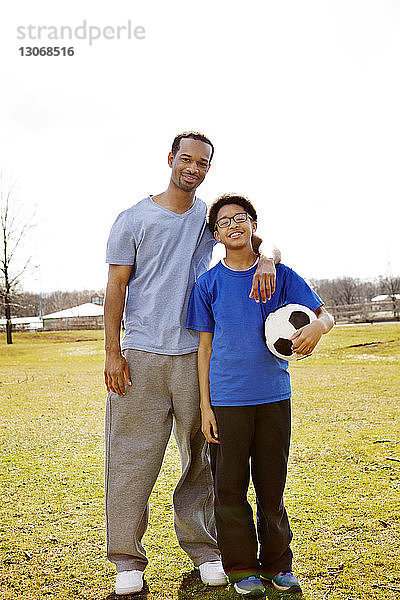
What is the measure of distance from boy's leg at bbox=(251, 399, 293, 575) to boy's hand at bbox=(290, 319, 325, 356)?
0.83 ft

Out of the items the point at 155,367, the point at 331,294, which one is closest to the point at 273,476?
the point at 155,367

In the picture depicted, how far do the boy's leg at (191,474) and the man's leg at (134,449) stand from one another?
74mm

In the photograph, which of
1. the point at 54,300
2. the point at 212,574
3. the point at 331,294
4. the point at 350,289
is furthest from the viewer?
the point at 54,300

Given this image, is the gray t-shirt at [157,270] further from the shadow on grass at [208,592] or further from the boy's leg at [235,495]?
the shadow on grass at [208,592]

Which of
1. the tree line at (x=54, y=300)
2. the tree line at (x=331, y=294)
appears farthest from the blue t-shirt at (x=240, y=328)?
the tree line at (x=54, y=300)

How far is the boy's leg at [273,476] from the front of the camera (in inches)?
101

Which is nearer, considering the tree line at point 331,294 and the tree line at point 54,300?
the tree line at point 331,294

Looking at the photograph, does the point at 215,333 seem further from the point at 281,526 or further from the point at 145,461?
the point at 281,526

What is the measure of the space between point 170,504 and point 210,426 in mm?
1389

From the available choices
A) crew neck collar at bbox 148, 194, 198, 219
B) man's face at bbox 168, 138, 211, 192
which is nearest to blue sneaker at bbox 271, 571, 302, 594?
crew neck collar at bbox 148, 194, 198, 219

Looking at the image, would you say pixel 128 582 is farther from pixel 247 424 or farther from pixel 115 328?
pixel 115 328

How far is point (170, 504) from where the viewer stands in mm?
3822

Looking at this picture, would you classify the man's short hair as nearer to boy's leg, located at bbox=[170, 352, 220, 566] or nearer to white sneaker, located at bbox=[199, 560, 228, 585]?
boy's leg, located at bbox=[170, 352, 220, 566]

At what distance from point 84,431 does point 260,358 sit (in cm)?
402
